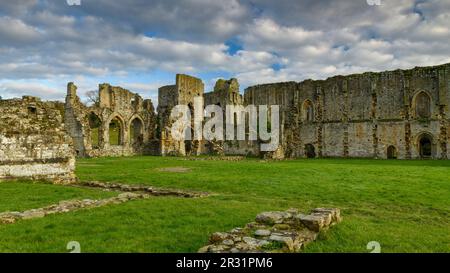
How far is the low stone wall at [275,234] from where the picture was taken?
17.9 feet

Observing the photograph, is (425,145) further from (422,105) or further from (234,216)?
(234,216)

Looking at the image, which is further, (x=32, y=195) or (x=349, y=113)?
(x=349, y=113)

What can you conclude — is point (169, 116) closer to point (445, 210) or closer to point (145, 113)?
point (145, 113)

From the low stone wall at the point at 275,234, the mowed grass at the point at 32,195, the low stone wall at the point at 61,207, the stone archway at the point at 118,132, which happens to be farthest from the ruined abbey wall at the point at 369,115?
A: the low stone wall at the point at 275,234

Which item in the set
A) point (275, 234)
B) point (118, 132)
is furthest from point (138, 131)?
point (275, 234)

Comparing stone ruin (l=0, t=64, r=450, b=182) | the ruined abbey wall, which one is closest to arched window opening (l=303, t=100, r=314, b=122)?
the ruined abbey wall

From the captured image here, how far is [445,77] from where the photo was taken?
109 feet

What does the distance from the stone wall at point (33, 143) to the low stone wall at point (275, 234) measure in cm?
1221

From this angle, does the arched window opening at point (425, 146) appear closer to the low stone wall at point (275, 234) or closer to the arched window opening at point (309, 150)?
the arched window opening at point (309, 150)

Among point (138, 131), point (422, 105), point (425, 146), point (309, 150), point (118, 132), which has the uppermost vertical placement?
point (422, 105)

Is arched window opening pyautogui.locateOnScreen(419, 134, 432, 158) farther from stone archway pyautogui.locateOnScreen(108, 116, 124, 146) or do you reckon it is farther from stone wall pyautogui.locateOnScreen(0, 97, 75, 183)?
stone wall pyautogui.locateOnScreen(0, 97, 75, 183)

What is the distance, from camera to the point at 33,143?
52.3 feet

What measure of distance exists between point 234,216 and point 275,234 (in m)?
2.53
